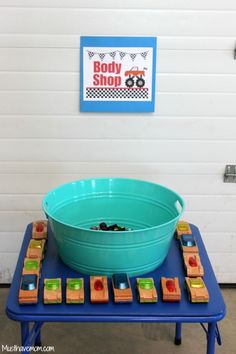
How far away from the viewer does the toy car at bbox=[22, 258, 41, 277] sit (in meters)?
1.65

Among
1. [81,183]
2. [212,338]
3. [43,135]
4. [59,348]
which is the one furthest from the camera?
[43,135]

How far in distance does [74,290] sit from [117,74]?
4.33 ft

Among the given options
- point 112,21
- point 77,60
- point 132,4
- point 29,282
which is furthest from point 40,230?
point 132,4

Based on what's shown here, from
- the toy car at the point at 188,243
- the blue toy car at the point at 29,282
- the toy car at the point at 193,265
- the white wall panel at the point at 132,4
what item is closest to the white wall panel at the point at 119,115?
the white wall panel at the point at 132,4

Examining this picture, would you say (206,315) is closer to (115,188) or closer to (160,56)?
(115,188)

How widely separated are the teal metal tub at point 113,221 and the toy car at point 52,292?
130 mm

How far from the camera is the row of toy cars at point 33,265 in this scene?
59.2 inches

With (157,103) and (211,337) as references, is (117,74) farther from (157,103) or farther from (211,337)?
(211,337)

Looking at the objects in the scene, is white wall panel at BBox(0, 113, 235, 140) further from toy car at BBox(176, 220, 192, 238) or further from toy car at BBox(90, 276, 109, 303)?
toy car at BBox(90, 276, 109, 303)

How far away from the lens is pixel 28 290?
60.0 inches

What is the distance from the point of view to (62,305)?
151 cm

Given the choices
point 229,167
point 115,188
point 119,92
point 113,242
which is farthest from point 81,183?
point 229,167

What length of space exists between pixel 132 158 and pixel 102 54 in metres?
0.63

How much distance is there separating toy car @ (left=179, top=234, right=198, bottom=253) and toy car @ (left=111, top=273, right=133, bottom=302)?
1.17 feet
